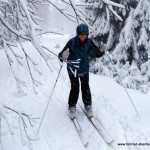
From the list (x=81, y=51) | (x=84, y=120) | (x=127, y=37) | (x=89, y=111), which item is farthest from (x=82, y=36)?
(x=127, y=37)

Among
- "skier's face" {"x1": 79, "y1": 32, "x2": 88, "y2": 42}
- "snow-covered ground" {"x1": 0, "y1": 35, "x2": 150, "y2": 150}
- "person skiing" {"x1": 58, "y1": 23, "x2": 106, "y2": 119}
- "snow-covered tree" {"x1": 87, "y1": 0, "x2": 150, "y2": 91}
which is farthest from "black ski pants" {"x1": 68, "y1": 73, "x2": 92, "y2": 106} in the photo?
"snow-covered tree" {"x1": 87, "y1": 0, "x2": 150, "y2": 91}

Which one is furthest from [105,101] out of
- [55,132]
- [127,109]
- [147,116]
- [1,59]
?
[1,59]

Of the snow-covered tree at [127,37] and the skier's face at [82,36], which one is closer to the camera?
the skier's face at [82,36]

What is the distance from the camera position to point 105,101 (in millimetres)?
9023

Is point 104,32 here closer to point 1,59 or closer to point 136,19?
point 136,19

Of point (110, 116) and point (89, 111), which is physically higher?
point (89, 111)

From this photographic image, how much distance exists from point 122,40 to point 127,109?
18.3ft

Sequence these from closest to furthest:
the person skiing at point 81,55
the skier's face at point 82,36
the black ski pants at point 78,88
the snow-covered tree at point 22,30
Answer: the snow-covered tree at point 22,30 → the skier's face at point 82,36 → the person skiing at point 81,55 → the black ski pants at point 78,88

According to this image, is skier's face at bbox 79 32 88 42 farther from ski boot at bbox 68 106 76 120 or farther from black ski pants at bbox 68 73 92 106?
ski boot at bbox 68 106 76 120

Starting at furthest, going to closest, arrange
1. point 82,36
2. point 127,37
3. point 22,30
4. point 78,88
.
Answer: point 127,37 < point 78,88 < point 82,36 < point 22,30

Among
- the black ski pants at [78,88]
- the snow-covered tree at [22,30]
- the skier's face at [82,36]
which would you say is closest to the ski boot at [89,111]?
the black ski pants at [78,88]

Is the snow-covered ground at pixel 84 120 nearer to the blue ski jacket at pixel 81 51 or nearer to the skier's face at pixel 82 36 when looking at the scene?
the blue ski jacket at pixel 81 51

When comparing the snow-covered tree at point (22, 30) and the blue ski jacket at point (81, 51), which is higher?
the snow-covered tree at point (22, 30)

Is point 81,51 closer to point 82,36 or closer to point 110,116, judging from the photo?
point 82,36
